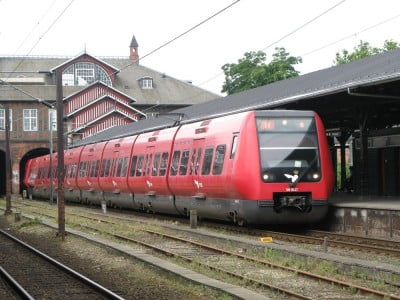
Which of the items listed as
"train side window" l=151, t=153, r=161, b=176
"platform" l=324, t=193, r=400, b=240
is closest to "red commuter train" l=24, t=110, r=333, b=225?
"train side window" l=151, t=153, r=161, b=176

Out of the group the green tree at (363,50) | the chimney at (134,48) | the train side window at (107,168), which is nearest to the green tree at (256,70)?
the green tree at (363,50)

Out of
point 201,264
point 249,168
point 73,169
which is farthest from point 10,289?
point 73,169

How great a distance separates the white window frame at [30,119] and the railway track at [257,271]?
2089 inches

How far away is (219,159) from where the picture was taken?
18.7 m

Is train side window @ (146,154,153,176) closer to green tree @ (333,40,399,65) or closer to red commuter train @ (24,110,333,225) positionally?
red commuter train @ (24,110,333,225)

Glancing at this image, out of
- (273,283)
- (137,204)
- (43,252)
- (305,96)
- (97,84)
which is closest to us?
(273,283)

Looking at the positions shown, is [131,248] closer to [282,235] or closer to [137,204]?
[282,235]

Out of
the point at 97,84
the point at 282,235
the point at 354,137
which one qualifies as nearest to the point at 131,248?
the point at 282,235

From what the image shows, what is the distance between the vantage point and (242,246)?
49.4 ft

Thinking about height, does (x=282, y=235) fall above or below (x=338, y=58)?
below

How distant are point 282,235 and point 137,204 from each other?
37.0 ft

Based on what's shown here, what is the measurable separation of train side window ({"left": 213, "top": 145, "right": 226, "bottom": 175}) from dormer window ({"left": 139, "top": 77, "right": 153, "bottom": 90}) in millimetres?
59613

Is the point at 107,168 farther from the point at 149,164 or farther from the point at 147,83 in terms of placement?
the point at 147,83

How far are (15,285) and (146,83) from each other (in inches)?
2652
